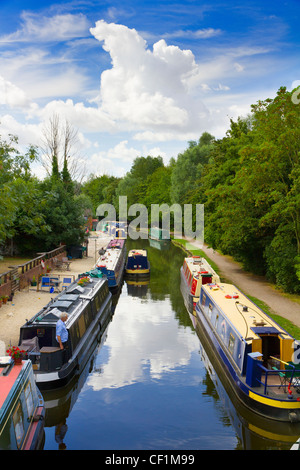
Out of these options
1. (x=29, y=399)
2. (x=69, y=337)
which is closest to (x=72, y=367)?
(x=69, y=337)

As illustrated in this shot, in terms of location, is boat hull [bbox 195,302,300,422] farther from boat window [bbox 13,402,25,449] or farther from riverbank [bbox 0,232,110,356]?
riverbank [bbox 0,232,110,356]

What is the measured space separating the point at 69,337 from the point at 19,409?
186 inches

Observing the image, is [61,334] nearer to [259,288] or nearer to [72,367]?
[72,367]

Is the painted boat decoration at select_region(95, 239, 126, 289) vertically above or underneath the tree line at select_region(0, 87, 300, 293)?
underneath

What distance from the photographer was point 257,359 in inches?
412

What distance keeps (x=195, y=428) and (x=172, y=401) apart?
58.6 inches

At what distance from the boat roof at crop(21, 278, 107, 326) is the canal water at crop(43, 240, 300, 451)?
1919 mm

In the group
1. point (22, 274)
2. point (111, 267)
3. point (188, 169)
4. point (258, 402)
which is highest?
point (188, 169)

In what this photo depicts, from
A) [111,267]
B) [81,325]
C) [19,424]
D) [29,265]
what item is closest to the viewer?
[19,424]

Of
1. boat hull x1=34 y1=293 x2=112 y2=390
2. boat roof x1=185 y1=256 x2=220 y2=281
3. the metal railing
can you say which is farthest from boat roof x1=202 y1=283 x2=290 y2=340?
the metal railing

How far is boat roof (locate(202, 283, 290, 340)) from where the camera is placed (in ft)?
38.8
